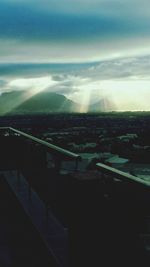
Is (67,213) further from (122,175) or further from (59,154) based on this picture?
(59,154)

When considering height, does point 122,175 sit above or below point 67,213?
above

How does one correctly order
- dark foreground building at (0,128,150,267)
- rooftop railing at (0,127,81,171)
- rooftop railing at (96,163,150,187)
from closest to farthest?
rooftop railing at (96,163,150,187) < dark foreground building at (0,128,150,267) < rooftop railing at (0,127,81,171)

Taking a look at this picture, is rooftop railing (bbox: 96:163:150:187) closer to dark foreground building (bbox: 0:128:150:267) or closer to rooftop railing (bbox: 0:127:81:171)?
dark foreground building (bbox: 0:128:150:267)

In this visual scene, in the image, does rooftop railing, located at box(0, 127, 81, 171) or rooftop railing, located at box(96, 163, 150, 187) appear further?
rooftop railing, located at box(0, 127, 81, 171)

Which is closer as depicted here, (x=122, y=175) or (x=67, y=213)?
(x=122, y=175)

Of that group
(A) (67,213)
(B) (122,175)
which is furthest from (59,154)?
(B) (122,175)

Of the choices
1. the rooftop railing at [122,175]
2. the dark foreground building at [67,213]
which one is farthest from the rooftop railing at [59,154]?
the rooftop railing at [122,175]

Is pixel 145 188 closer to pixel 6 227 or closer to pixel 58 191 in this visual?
pixel 58 191

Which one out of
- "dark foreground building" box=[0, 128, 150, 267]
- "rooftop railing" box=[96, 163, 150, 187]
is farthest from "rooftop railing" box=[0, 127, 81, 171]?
"rooftop railing" box=[96, 163, 150, 187]
